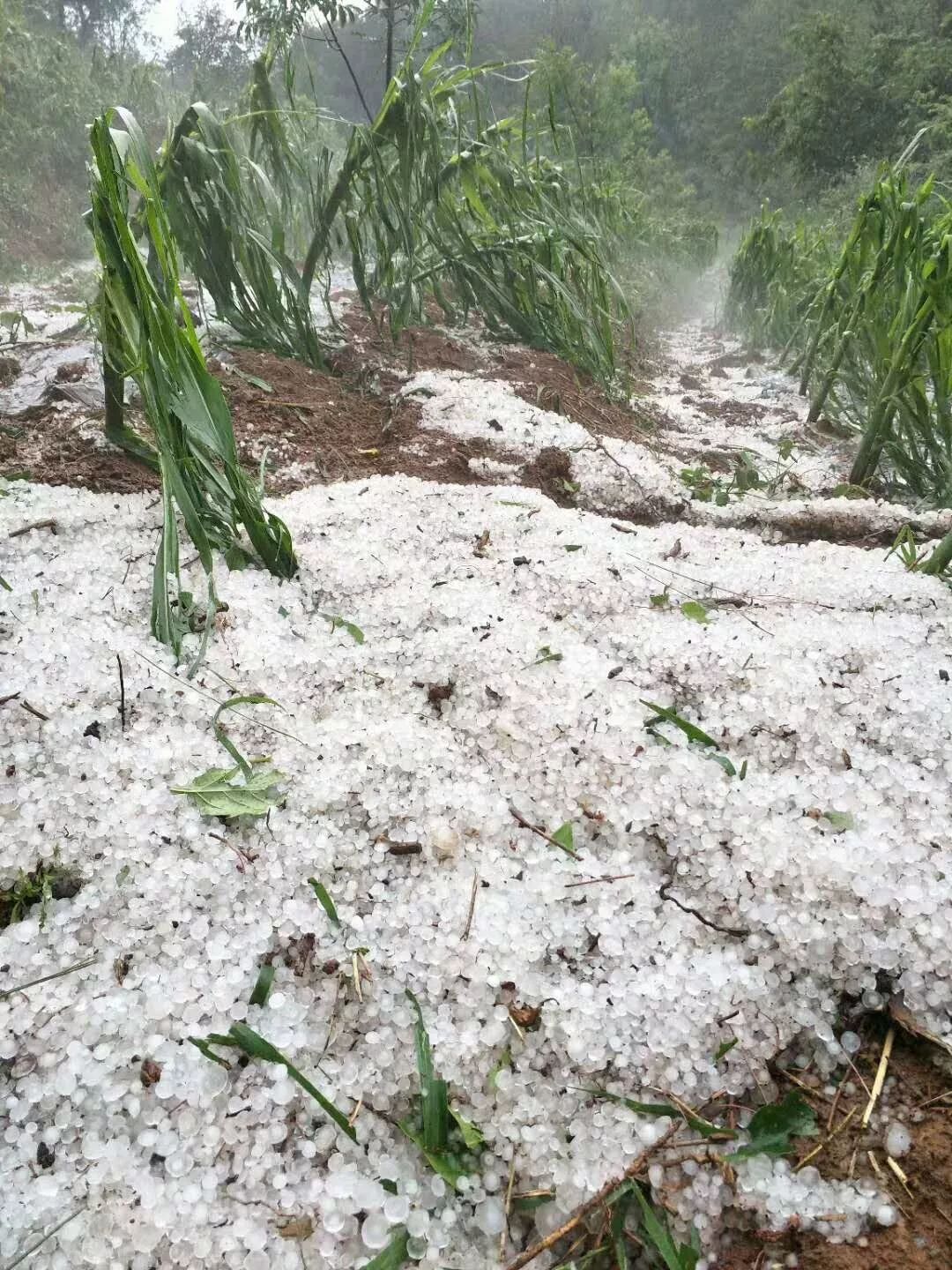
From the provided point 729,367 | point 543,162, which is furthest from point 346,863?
point 729,367

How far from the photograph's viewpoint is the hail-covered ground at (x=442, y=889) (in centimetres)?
67

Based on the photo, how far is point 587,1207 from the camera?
670mm

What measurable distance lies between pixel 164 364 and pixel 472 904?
0.93 meters

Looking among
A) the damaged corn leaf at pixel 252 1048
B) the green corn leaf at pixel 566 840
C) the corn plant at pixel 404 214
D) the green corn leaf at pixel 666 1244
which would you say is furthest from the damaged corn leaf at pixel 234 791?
the corn plant at pixel 404 214

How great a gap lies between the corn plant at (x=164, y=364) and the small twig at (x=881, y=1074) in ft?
3.42

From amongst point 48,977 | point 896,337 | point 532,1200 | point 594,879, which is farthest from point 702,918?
point 896,337

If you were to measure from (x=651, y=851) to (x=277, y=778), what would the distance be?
0.51 m

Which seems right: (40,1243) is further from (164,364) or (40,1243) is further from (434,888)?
(164,364)

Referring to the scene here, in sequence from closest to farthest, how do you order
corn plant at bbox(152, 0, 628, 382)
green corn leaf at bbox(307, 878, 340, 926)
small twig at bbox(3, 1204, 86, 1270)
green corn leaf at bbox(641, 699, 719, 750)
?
small twig at bbox(3, 1204, 86, 1270) → green corn leaf at bbox(307, 878, 340, 926) → green corn leaf at bbox(641, 699, 719, 750) → corn plant at bbox(152, 0, 628, 382)

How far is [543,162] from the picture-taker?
3035mm

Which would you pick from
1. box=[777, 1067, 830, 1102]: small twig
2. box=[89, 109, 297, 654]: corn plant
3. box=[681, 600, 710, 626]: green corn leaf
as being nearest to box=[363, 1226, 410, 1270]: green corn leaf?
box=[777, 1067, 830, 1102]: small twig

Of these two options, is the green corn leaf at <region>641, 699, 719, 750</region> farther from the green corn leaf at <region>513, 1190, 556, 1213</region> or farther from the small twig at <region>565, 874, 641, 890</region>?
the green corn leaf at <region>513, 1190, 556, 1213</region>

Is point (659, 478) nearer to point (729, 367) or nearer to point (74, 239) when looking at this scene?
point (729, 367)

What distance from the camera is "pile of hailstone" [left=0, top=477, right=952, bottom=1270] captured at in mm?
672
